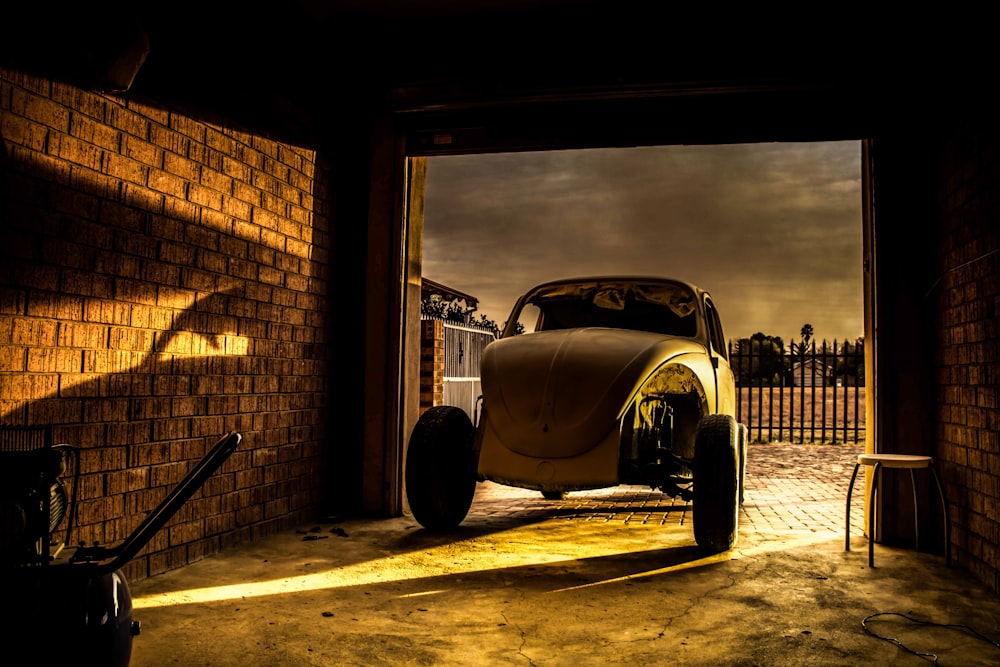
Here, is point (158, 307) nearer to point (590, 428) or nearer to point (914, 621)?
point (590, 428)

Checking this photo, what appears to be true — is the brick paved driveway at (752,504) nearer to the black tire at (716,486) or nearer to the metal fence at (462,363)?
the black tire at (716,486)

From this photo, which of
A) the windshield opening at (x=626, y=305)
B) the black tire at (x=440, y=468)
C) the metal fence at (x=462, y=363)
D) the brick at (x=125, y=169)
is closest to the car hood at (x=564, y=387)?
the black tire at (x=440, y=468)

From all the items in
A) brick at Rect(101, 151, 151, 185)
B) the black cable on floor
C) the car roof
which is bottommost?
the black cable on floor

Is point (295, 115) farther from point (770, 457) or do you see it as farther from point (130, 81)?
point (770, 457)

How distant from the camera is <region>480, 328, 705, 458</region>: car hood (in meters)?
4.40

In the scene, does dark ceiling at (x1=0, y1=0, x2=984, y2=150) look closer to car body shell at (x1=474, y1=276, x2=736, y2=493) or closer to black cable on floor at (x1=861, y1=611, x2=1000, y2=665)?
car body shell at (x1=474, y1=276, x2=736, y2=493)

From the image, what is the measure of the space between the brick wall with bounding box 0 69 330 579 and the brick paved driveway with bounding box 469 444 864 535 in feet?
6.92

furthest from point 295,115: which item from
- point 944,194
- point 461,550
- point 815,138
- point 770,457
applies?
point 770,457

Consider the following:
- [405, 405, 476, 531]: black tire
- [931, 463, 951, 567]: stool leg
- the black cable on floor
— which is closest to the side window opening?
[931, 463, 951, 567]: stool leg

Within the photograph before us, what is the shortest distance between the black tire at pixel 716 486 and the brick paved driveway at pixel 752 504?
107 cm

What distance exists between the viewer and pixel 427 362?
28.8 ft

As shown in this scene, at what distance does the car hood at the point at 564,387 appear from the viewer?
4398mm

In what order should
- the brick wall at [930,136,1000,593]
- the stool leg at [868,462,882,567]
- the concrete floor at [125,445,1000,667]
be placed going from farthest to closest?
the stool leg at [868,462,882,567] → the brick wall at [930,136,1000,593] → the concrete floor at [125,445,1000,667]

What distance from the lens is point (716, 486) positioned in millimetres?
4434
